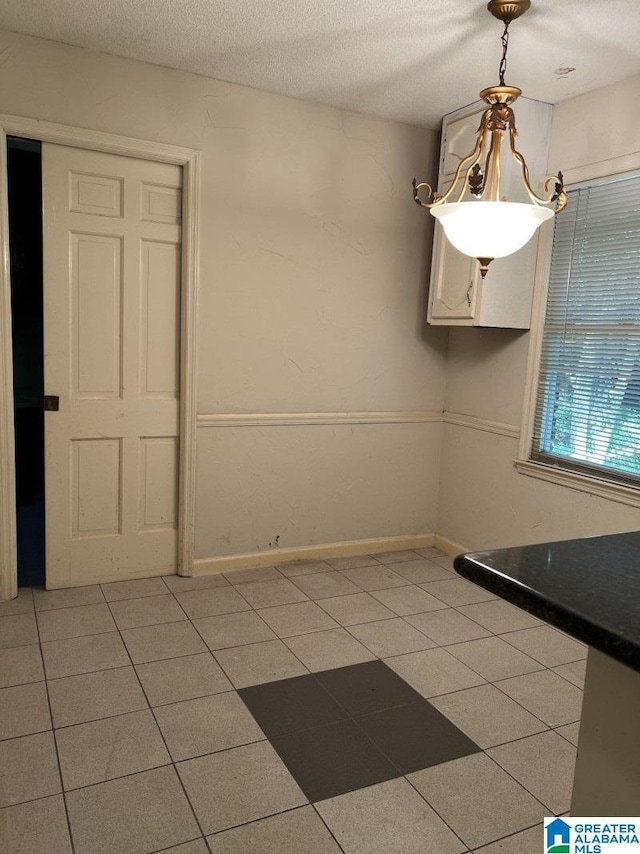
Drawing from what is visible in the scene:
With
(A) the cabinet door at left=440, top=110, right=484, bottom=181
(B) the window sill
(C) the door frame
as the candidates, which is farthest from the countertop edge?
(A) the cabinet door at left=440, top=110, right=484, bottom=181

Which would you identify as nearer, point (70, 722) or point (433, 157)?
point (70, 722)

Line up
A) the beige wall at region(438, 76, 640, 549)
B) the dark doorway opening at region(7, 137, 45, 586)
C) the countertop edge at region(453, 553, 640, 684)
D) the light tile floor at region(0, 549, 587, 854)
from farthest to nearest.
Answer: the dark doorway opening at region(7, 137, 45, 586) < the beige wall at region(438, 76, 640, 549) < the light tile floor at region(0, 549, 587, 854) < the countertop edge at region(453, 553, 640, 684)

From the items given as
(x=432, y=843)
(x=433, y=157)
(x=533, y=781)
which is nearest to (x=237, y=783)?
(x=432, y=843)

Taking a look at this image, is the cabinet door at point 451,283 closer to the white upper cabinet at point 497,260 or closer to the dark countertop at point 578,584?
the white upper cabinet at point 497,260

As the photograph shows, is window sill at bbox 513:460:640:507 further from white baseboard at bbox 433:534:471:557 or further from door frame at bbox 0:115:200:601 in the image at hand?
door frame at bbox 0:115:200:601

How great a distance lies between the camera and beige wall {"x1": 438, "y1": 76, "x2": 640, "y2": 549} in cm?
320

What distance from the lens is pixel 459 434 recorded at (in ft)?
13.9

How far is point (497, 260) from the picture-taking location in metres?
3.51

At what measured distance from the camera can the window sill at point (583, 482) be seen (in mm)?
3104

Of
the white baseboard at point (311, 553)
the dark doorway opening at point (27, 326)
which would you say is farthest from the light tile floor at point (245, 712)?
the dark doorway opening at point (27, 326)

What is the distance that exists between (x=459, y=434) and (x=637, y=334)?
4.58 feet

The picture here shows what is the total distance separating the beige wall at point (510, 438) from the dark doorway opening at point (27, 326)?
253 centimetres

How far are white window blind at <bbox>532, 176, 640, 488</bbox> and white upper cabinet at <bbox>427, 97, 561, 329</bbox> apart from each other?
0.16 metres

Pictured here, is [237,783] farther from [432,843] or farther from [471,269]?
[471,269]
